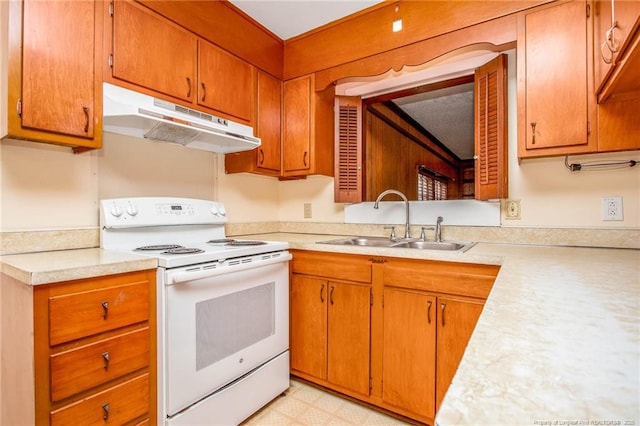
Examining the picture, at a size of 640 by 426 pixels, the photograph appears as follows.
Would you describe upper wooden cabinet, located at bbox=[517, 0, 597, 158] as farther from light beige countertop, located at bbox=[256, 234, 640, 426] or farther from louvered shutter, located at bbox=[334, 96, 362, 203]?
louvered shutter, located at bbox=[334, 96, 362, 203]

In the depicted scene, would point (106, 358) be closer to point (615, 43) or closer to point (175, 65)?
point (175, 65)

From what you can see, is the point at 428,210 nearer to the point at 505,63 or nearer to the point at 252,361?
the point at 505,63

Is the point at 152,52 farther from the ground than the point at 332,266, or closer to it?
farther from the ground

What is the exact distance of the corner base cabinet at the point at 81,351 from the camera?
1.08 meters

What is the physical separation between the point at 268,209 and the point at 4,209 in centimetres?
166

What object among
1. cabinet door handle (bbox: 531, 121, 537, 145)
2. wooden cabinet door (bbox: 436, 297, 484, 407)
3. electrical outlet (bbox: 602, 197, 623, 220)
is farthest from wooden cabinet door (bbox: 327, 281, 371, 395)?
electrical outlet (bbox: 602, 197, 623, 220)

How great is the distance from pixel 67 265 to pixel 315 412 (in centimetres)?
143

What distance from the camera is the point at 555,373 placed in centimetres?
41

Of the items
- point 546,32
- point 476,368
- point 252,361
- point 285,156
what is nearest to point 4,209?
point 252,361

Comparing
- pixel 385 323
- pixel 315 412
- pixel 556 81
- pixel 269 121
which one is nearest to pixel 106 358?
pixel 315 412

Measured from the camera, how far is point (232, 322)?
163 centimetres

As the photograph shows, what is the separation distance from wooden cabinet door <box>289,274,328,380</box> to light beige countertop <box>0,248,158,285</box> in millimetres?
948

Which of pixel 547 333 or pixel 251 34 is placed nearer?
pixel 547 333

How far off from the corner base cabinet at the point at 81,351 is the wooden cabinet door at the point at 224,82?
1.16 m
